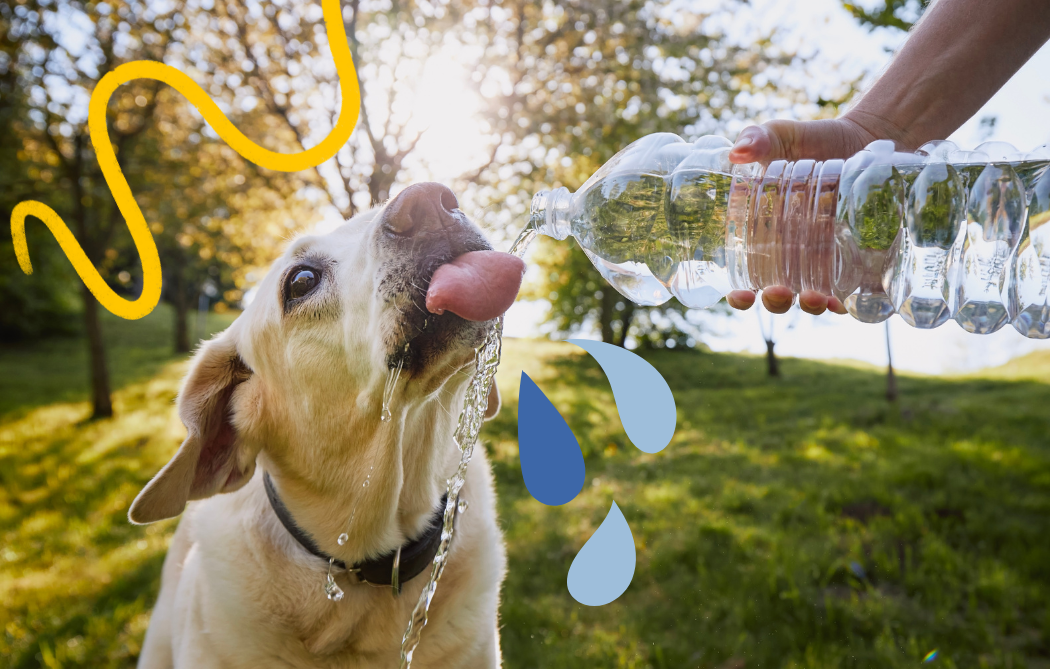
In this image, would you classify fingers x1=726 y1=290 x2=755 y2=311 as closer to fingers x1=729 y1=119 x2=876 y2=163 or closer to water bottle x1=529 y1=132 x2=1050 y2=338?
water bottle x1=529 y1=132 x2=1050 y2=338

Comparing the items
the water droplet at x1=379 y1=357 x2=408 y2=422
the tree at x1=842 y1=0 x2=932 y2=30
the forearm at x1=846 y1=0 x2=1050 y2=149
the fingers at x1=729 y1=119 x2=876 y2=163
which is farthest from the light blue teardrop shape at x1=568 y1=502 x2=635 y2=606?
the tree at x1=842 y1=0 x2=932 y2=30

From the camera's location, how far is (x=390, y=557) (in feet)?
7.20

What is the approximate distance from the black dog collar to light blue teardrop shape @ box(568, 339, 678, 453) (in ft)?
2.91

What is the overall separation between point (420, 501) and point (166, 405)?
11.7 metres

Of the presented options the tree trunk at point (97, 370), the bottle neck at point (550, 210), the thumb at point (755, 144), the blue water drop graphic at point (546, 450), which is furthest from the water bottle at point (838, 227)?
the tree trunk at point (97, 370)

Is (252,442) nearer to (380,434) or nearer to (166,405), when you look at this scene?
(380,434)

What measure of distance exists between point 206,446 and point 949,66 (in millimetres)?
2849

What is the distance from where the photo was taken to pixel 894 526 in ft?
15.0

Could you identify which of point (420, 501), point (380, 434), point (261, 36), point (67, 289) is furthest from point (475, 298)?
point (67, 289)

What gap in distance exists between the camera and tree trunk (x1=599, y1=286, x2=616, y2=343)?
928 centimetres

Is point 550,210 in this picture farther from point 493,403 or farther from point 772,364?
point 772,364

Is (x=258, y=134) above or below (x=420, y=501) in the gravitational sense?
above

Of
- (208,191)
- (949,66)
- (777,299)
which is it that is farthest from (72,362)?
(949,66)

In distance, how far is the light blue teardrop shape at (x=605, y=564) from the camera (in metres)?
2.56
